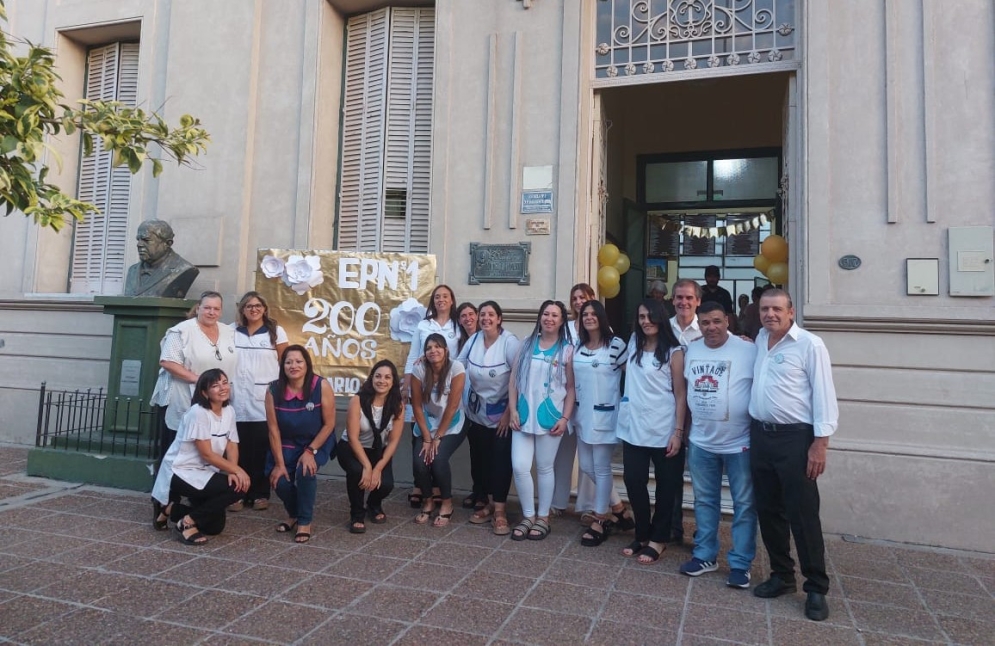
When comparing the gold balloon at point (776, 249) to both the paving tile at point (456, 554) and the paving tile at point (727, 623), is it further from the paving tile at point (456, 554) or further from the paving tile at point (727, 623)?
the paving tile at point (456, 554)

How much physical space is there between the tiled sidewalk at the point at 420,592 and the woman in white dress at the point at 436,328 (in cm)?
107

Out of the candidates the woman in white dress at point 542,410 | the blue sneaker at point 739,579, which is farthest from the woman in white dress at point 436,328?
the blue sneaker at point 739,579

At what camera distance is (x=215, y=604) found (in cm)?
366

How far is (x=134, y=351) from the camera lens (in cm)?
659

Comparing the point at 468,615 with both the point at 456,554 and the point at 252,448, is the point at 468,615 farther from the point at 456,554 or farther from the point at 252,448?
the point at 252,448

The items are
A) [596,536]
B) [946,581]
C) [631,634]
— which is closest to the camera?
[631,634]

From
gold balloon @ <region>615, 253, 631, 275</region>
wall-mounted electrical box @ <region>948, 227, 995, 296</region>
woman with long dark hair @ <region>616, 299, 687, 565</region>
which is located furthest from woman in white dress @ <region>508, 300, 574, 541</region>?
wall-mounted electrical box @ <region>948, 227, 995, 296</region>

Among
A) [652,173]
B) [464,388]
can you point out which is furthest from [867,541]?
[652,173]

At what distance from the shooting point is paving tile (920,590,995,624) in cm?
384

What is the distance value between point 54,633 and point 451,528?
Result: 8.73 ft

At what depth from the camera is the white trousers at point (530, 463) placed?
5031mm

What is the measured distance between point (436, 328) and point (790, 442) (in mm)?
2970

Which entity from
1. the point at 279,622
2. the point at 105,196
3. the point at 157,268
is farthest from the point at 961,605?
the point at 105,196

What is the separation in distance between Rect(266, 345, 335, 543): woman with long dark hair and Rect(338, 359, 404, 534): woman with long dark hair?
0.63 feet
